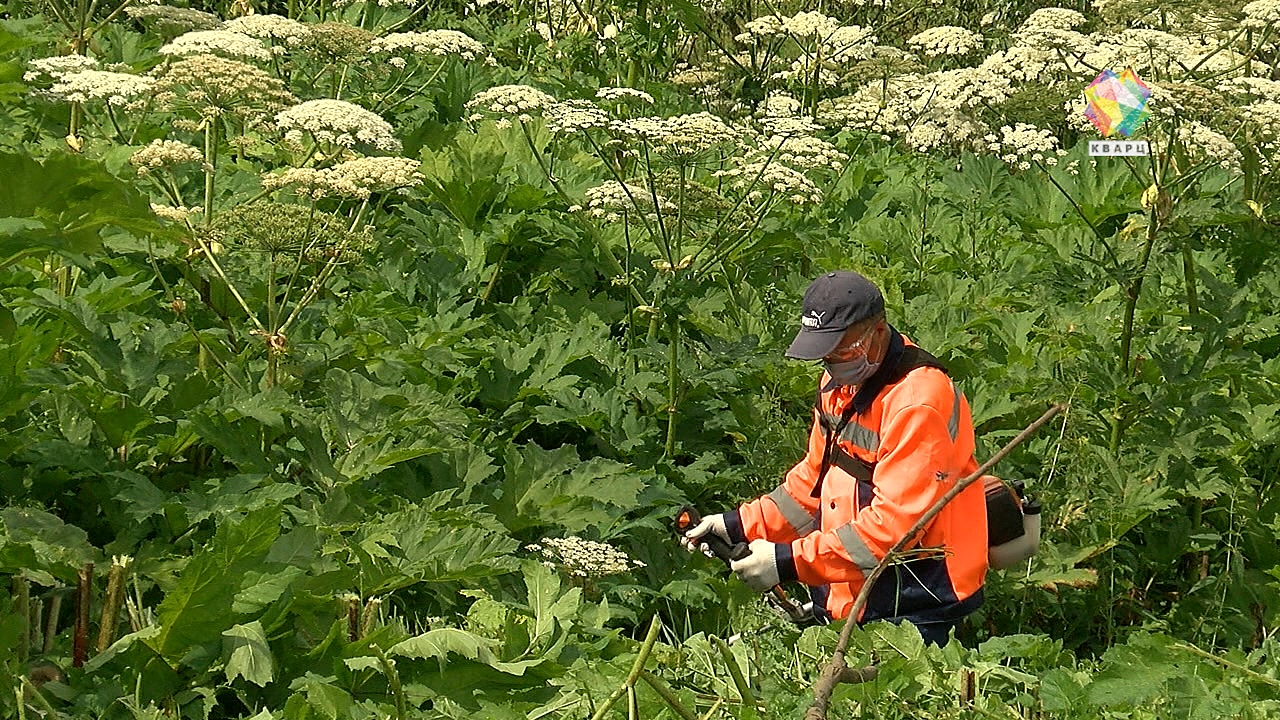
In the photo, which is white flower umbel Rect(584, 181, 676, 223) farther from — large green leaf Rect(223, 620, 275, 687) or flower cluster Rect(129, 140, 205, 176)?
large green leaf Rect(223, 620, 275, 687)

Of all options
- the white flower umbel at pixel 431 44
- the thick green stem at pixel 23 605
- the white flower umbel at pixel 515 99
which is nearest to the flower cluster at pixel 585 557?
the thick green stem at pixel 23 605

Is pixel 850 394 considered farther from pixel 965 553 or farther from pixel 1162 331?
pixel 1162 331

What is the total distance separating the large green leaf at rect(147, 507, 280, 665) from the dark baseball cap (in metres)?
1.93

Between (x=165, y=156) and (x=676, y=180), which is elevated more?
(x=165, y=156)

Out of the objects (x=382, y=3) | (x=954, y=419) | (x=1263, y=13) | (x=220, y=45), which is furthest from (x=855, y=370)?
(x=382, y=3)

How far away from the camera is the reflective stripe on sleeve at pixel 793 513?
→ 5.40 meters

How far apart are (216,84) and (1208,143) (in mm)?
4095

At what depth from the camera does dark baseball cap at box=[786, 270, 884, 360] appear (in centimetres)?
483

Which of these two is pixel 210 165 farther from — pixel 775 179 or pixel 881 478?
pixel 881 478

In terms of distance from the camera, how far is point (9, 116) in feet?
25.5

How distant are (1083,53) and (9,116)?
5486 millimetres

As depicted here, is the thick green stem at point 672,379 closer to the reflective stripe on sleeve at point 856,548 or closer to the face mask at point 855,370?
the face mask at point 855,370

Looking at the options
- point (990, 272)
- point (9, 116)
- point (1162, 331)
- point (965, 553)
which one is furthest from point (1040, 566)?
point (9, 116)

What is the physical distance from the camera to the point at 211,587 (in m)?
3.48
